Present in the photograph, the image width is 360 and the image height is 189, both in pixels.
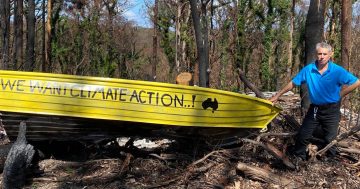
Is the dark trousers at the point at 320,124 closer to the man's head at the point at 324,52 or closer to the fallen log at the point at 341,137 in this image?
the fallen log at the point at 341,137

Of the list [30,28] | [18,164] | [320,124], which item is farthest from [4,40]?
[320,124]

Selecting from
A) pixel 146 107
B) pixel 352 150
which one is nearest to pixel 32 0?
pixel 146 107

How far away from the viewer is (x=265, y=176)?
5.25 m

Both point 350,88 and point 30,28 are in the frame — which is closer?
point 350,88

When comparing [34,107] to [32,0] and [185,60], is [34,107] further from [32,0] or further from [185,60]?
[185,60]

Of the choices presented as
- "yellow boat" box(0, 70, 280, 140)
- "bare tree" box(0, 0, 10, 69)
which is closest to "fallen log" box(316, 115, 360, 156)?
"yellow boat" box(0, 70, 280, 140)

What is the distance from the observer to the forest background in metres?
21.3

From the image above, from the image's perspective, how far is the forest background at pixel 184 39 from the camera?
840 inches

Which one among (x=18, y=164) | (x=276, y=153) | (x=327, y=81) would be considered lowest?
(x=18, y=164)

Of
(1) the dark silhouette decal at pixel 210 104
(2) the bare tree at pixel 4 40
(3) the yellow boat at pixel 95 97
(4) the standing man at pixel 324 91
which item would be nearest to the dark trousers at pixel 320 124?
(4) the standing man at pixel 324 91

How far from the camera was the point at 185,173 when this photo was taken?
5.34m

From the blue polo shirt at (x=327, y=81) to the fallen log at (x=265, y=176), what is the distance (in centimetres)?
103

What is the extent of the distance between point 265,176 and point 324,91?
1.27 meters

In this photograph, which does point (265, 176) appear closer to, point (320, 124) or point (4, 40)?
point (320, 124)
